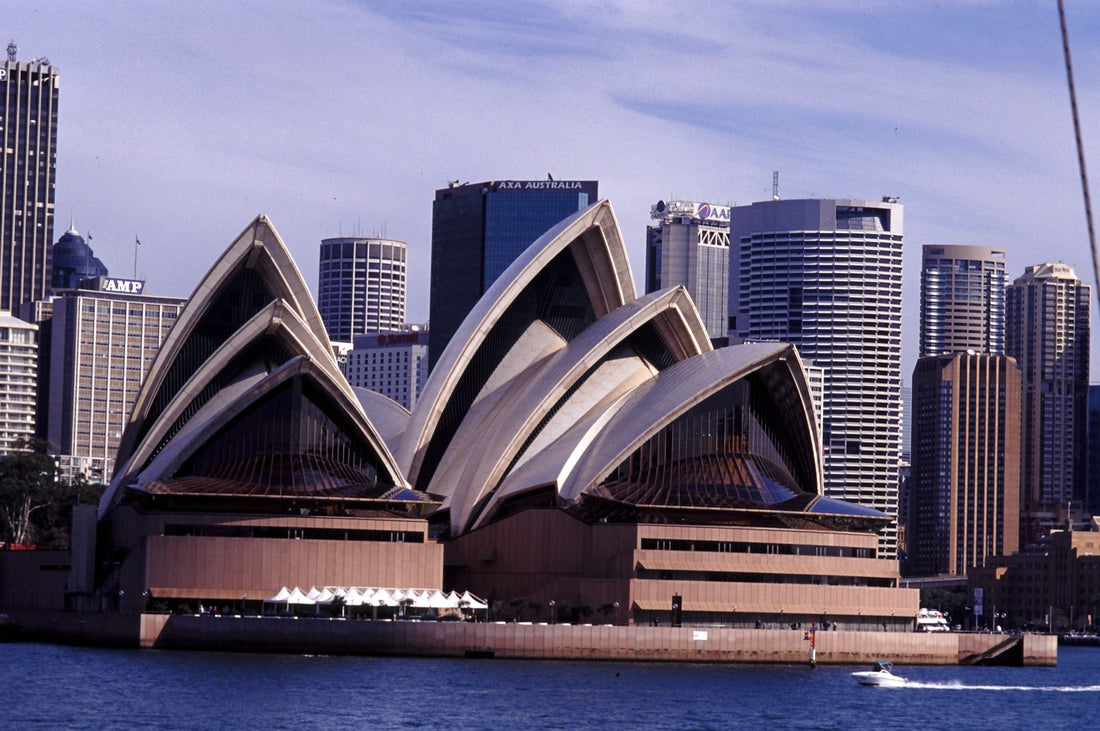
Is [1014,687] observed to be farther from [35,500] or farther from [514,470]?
[35,500]

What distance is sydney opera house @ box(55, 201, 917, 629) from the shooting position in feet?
340

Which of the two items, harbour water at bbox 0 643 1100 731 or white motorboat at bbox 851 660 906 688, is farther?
white motorboat at bbox 851 660 906 688

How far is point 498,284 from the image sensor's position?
11612cm

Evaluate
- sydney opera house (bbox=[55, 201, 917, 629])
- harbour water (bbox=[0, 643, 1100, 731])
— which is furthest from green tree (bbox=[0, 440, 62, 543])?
harbour water (bbox=[0, 643, 1100, 731])

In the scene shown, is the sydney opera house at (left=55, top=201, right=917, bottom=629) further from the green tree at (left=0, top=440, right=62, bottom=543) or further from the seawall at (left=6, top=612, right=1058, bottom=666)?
the green tree at (left=0, top=440, right=62, bottom=543)

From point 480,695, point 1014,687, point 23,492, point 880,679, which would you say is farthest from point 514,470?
point 23,492

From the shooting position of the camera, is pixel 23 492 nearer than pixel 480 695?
No

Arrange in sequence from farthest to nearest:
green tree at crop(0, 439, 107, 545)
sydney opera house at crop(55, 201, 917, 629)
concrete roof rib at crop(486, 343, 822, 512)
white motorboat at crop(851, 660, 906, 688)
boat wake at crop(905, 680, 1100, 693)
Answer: green tree at crop(0, 439, 107, 545)
concrete roof rib at crop(486, 343, 822, 512)
sydney opera house at crop(55, 201, 917, 629)
boat wake at crop(905, 680, 1100, 693)
white motorboat at crop(851, 660, 906, 688)

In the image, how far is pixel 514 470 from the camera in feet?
368

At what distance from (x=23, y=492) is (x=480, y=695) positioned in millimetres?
93331

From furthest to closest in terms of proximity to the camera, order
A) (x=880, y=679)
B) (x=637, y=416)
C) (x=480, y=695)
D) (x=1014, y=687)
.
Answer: (x=637, y=416)
(x=1014, y=687)
(x=880, y=679)
(x=480, y=695)

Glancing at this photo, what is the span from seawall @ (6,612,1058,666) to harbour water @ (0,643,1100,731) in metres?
1.27

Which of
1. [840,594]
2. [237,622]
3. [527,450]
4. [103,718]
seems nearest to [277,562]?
[237,622]

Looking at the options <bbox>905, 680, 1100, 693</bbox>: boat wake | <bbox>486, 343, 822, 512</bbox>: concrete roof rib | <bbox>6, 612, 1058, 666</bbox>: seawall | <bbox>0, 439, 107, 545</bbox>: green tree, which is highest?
<bbox>486, 343, 822, 512</bbox>: concrete roof rib
